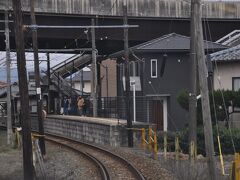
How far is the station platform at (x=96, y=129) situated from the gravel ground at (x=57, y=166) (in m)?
2.47

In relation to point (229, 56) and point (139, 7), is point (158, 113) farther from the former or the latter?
point (229, 56)

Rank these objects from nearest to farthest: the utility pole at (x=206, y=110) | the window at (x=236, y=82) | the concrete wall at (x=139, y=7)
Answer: the utility pole at (x=206, y=110), the window at (x=236, y=82), the concrete wall at (x=139, y=7)

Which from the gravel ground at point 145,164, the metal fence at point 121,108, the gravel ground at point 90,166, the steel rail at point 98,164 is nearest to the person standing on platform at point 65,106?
the metal fence at point 121,108

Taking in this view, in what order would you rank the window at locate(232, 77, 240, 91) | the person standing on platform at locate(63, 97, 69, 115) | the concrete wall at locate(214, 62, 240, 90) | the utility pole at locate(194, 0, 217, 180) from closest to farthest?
1. the utility pole at locate(194, 0, 217, 180)
2. the concrete wall at locate(214, 62, 240, 90)
3. the window at locate(232, 77, 240, 91)
4. the person standing on platform at locate(63, 97, 69, 115)

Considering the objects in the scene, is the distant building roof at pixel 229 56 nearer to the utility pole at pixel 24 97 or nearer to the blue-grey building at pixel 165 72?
the blue-grey building at pixel 165 72

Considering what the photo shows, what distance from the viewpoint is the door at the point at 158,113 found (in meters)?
41.7

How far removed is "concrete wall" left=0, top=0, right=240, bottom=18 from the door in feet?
25.3

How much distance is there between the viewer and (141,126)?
2911 centimetres

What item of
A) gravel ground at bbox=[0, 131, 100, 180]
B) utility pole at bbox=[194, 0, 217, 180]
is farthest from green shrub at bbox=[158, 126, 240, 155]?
utility pole at bbox=[194, 0, 217, 180]

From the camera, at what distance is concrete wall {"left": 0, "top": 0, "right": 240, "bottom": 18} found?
43.7 m

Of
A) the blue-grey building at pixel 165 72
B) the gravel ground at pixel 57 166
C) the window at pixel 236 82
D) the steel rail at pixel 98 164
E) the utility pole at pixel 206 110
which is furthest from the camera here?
the blue-grey building at pixel 165 72

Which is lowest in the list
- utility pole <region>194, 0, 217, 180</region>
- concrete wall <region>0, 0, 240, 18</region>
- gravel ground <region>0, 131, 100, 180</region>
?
gravel ground <region>0, 131, 100, 180</region>

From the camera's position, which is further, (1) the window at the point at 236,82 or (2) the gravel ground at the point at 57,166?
(1) the window at the point at 236,82

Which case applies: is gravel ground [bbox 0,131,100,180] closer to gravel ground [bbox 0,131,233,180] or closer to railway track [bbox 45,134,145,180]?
gravel ground [bbox 0,131,233,180]
